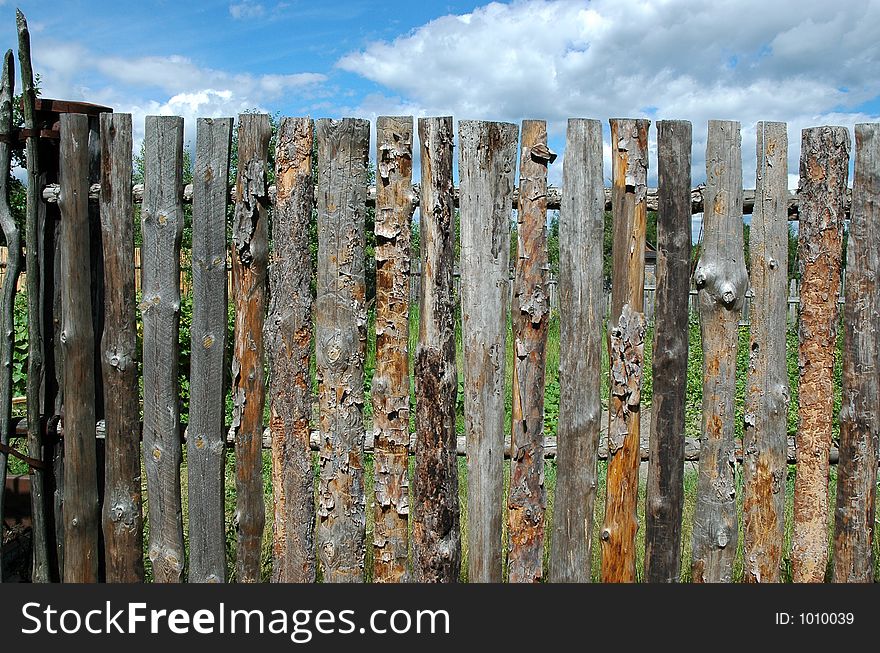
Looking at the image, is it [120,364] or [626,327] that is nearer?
[626,327]

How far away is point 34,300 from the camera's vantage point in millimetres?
3381

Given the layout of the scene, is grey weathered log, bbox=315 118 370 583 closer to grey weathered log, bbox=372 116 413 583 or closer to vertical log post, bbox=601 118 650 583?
grey weathered log, bbox=372 116 413 583

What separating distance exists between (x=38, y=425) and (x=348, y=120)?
198 cm

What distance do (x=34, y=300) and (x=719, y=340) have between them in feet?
9.97

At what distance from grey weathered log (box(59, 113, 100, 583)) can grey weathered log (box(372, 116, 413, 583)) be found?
1.32 metres

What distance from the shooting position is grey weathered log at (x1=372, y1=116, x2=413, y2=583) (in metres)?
3.07

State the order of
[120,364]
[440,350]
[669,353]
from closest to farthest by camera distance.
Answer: [440,350] → [669,353] → [120,364]

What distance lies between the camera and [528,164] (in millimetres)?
3072

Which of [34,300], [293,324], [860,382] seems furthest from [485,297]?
[34,300]

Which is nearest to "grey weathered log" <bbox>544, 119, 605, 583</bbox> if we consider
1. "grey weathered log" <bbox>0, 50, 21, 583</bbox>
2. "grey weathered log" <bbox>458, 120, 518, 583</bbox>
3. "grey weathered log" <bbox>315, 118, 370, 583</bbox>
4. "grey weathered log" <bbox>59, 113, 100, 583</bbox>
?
"grey weathered log" <bbox>458, 120, 518, 583</bbox>

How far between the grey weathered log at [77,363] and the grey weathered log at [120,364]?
0.28ft

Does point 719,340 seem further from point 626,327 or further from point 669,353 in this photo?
point 626,327

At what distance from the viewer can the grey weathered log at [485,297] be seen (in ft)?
10.0

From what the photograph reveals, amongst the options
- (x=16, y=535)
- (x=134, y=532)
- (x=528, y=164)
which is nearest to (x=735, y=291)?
(x=528, y=164)
